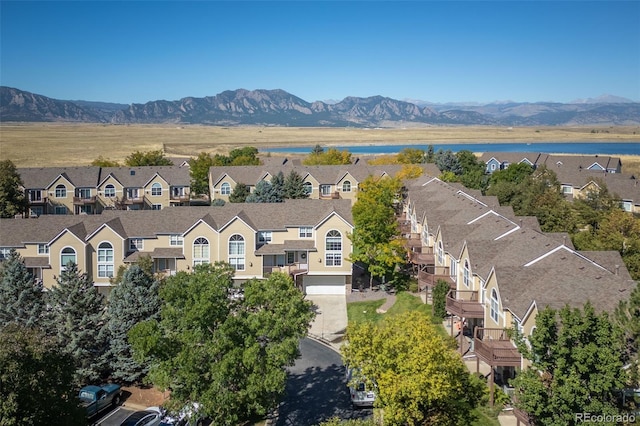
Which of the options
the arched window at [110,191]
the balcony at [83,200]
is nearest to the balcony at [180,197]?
the arched window at [110,191]

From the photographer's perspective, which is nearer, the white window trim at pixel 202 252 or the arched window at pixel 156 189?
the white window trim at pixel 202 252

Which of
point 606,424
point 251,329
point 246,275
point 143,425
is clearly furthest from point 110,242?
point 606,424

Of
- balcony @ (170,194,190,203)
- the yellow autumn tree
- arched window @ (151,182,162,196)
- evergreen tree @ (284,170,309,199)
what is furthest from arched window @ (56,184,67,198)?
the yellow autumn tree

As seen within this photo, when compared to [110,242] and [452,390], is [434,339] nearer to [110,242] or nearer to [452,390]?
[452,390]

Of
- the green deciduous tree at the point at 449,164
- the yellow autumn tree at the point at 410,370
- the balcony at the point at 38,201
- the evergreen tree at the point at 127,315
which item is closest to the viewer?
the yellow autumn tree at the point at 410,370

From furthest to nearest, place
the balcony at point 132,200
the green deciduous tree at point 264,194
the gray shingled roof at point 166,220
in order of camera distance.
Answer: the balcony at point 132,200, the green deciduous tree at point 264,194, the gray shingled roof at point 166,220

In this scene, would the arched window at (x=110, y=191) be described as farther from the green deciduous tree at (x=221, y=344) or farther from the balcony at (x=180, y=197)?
the green deciduous tree at (x=221, y=344)

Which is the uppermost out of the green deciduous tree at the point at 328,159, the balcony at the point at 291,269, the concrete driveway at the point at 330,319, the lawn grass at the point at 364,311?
the green deciduous tree at the point at 328,159

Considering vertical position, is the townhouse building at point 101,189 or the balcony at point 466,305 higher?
the townhouse building at point 101,189
